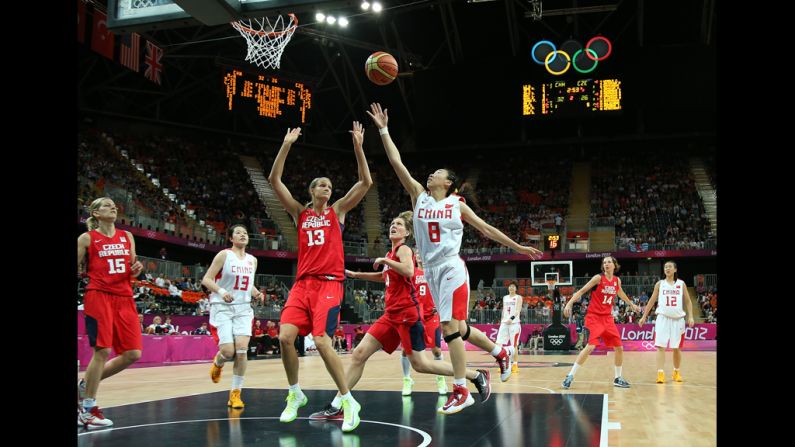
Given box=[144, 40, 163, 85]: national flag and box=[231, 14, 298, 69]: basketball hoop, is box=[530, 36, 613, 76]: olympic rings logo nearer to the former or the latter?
box=[231, 14, 298, 69]: basketball hoop

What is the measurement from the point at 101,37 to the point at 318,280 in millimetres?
18276

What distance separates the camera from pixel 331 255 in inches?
255

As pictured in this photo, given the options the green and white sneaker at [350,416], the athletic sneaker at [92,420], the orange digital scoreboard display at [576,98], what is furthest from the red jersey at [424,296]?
the orange digital scoreboard display at [576,98]

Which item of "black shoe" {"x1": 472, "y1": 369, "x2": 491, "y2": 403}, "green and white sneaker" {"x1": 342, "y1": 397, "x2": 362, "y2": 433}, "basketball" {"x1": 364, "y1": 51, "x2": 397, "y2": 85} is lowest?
"green and white sneaker" {"x1": 342, "y1": 397, "x2": 362, "y2": 433}

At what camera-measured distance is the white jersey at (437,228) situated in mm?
6395

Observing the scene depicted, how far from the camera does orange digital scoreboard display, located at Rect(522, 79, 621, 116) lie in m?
27.4

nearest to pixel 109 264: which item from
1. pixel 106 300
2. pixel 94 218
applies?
pixel 106 300

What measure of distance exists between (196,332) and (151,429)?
48.5 ft

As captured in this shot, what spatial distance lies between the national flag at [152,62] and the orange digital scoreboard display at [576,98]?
14.6 meters

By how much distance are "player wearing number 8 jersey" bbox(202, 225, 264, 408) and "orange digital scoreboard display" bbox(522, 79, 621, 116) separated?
21473mm

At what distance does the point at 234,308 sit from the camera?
8.31 metres

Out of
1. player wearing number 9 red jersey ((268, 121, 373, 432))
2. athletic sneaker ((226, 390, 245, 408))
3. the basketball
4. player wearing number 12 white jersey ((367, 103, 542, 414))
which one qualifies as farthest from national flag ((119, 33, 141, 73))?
player wearing number 12 white jersey ((367, 103, 542, 414))

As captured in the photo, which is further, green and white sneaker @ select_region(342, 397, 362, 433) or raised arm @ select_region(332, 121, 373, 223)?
raised arm @ select_region(332, 121, 373, 223)
